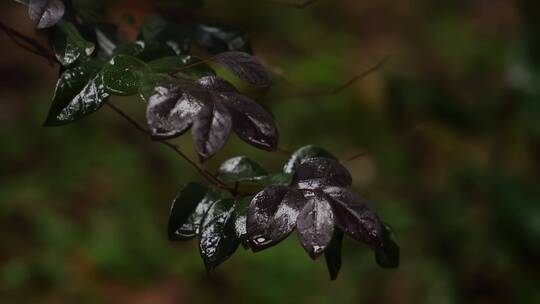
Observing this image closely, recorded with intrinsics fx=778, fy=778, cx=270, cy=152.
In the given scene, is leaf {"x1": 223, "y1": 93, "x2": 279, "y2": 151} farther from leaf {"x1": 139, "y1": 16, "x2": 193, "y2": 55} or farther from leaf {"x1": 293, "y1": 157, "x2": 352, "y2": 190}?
leaf {"x1": 139, "y1": 16, "x2": 193, "y2": 55}

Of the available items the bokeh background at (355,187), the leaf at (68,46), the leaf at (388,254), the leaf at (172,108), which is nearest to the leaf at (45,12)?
the leaf at (68,46)

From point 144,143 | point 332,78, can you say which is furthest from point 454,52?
point 144,143

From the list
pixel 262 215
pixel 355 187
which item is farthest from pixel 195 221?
pixel 355 187

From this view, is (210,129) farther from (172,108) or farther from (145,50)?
(145,50)

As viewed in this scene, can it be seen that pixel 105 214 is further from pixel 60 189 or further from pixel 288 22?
pixel 288 22

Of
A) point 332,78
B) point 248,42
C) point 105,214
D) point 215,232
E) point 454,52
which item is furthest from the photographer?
point 454,52

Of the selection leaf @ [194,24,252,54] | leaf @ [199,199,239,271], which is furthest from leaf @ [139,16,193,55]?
leaf @ [199,199,239,271]
